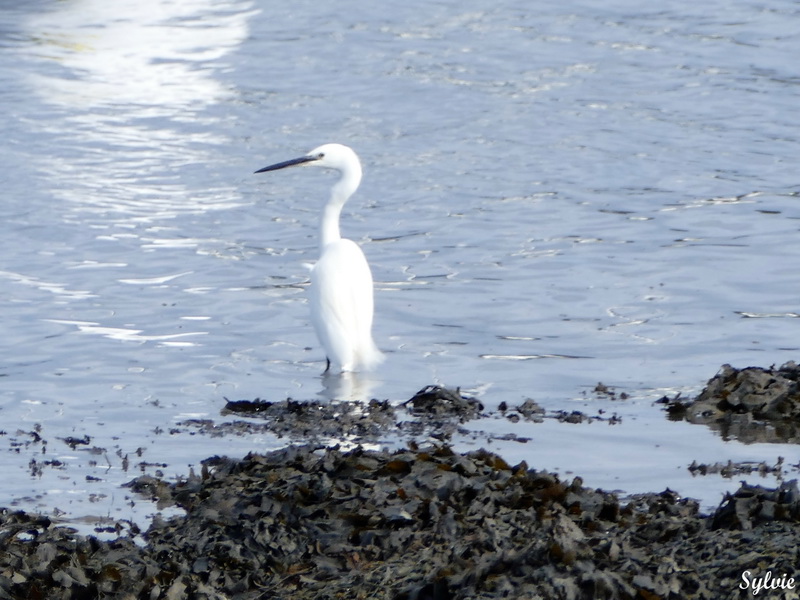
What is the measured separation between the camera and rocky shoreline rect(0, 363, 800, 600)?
14.2 ft

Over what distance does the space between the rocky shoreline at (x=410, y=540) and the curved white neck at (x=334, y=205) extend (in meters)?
4.48

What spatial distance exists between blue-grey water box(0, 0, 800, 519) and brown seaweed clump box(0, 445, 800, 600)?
0.80 meters

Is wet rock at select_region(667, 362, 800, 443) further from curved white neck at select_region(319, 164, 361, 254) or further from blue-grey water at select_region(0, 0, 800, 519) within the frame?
curved white neck at select_region(319, 164, 361, 254)

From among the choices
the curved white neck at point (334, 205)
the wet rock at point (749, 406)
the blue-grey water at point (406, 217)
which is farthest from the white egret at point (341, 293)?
the wet rock at point (749, 406)

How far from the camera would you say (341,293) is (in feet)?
30.4

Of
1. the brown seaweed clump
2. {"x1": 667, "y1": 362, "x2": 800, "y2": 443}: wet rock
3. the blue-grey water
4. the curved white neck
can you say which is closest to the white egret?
the curved white neck

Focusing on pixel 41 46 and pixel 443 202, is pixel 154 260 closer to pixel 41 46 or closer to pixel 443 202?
pixel 443 202

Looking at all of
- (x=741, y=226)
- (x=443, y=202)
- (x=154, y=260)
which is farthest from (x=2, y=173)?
(x=741, y=226)

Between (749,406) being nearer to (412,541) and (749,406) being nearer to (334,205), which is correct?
(412,541)

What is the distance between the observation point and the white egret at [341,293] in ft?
29.2

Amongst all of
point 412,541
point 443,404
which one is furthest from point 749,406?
point 412,541

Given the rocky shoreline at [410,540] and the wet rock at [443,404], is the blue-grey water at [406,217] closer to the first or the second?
the wet rock at [443,404]

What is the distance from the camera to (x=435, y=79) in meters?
19.4

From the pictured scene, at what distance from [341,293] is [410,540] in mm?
4501
